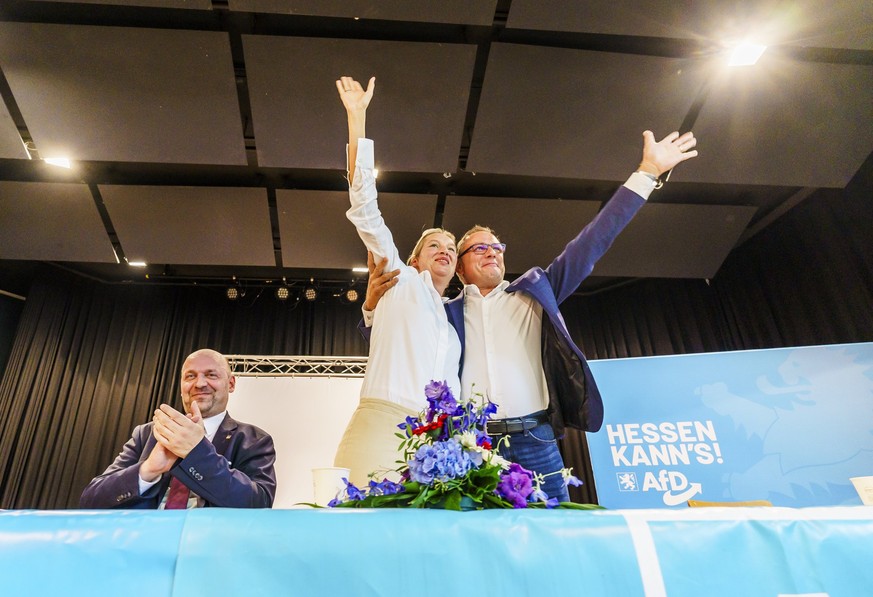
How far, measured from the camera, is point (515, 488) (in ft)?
2.29

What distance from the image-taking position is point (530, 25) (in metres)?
2.55

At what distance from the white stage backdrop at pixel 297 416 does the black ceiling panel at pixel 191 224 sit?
1111 millimetres

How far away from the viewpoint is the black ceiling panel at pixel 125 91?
2.53m

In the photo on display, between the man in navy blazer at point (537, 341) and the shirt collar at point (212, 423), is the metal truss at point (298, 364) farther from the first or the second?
the man in navy blazer at point (537, 341)

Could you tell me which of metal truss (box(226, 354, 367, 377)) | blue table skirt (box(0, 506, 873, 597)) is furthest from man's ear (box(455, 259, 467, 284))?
metal truss (box(226, 354, 367, 377))

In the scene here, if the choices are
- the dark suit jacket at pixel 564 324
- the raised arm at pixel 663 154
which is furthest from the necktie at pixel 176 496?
the raised arm at pixel 663 154

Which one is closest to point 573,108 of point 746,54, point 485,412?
point 746,54

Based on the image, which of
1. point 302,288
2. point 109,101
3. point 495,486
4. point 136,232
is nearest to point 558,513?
point 495,486

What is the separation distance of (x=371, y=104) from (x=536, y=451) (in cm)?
221

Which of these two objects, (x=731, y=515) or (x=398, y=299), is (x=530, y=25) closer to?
(x=398, y=299)

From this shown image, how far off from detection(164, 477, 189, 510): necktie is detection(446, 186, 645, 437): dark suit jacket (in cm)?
85

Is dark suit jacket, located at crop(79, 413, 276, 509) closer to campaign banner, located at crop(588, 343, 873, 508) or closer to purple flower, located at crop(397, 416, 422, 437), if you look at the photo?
purple flower, located at crop(397, 416, 422, 437)

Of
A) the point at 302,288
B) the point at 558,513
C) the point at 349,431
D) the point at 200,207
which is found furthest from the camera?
the point at 302,288

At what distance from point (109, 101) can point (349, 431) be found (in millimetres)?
2704
